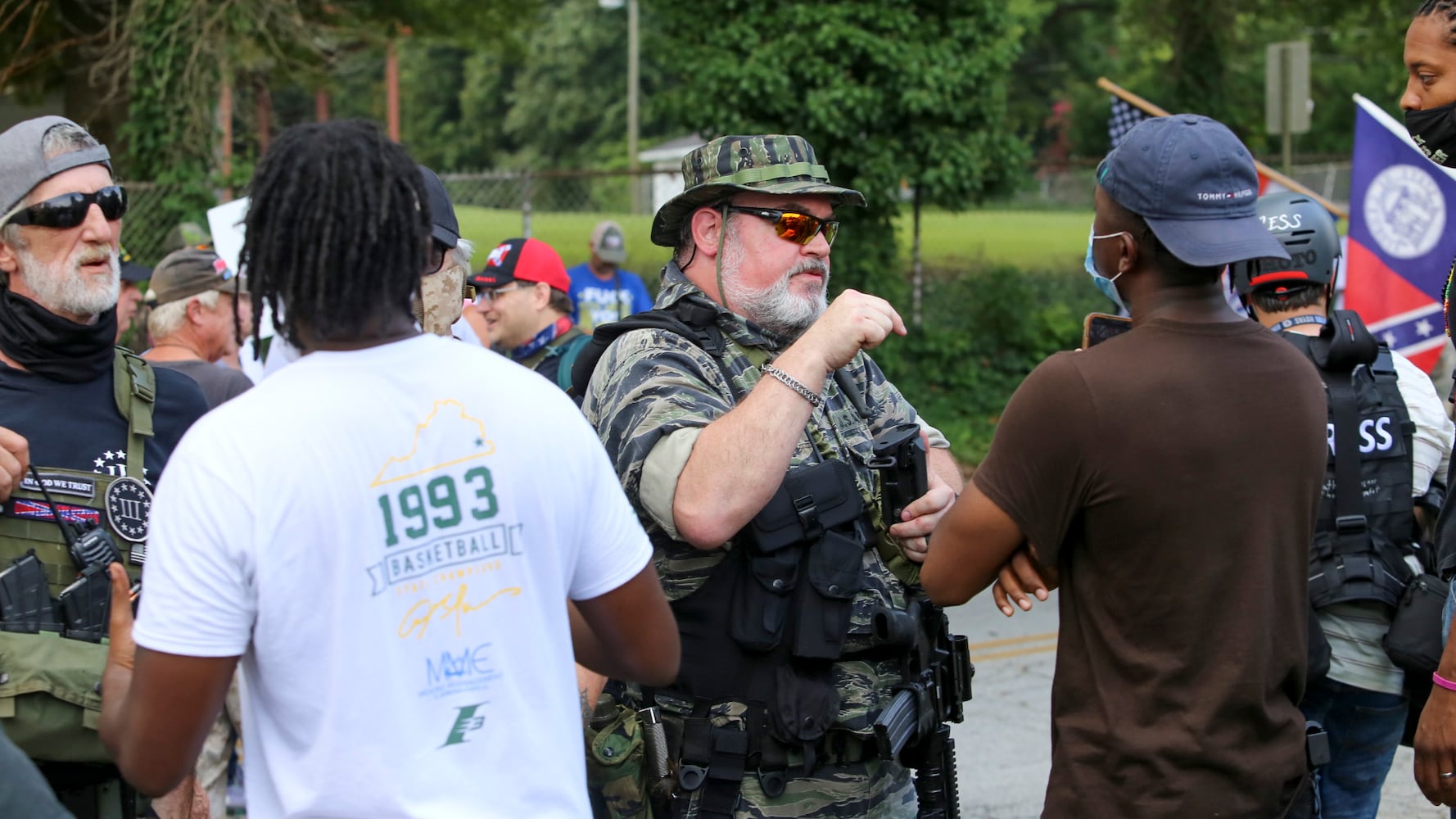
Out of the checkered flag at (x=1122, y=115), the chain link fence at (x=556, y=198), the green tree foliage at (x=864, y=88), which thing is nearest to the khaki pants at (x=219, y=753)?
the chain link fence at (x=556, y=198)

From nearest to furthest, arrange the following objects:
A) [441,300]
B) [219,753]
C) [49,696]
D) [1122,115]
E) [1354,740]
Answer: [49,696] → [441,300] → [1354,740] → [219,753] → [1122,115]

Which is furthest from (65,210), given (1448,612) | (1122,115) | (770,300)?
(1122,115)

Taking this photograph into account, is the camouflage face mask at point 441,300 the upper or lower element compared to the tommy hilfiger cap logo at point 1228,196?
lower

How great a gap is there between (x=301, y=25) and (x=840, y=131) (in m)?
4.72

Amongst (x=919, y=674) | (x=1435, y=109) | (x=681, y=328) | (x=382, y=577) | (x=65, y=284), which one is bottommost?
(x=919, y=674)

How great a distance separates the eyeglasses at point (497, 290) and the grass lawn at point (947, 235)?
16.4ft

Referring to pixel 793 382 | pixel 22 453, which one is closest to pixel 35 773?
pixel 22 453

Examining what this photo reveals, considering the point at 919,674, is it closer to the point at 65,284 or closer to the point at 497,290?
the point at 65,284

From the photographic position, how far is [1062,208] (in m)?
18.0

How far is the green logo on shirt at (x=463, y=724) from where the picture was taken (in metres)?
1.89

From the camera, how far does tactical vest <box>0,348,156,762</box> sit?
102 inches

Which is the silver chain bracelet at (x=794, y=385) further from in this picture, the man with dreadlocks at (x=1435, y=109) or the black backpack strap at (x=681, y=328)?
the man with dreadlocks at (x=1435, y=109)

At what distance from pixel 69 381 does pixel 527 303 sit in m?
3.32
